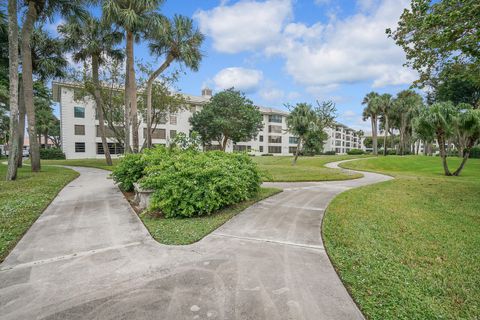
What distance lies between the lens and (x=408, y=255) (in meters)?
3.63

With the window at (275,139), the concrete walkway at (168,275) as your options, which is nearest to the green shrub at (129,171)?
the concrete walkway at (168,275)

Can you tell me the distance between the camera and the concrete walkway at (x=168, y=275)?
2.36m

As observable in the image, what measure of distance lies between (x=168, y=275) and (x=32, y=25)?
17.0 meters

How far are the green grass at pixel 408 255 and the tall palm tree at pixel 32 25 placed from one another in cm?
1638

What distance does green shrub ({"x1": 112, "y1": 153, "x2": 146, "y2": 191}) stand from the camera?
27.5 ft

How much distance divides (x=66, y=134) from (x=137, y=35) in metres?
26.2

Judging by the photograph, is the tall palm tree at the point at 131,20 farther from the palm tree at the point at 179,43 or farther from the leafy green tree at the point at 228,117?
the leafy green tree at the point at 228,117

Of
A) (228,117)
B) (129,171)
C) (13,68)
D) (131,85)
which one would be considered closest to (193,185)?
(129,171)

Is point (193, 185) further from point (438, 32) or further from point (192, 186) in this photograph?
point (438, 32)

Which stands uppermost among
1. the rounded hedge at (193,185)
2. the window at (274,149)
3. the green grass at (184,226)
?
the window at (274,149)

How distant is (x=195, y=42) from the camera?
55.9 feet

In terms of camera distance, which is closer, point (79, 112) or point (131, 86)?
point (131, 86)

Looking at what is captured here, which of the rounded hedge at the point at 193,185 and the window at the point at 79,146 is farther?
the window at the point at 79,146

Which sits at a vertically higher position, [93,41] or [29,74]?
[93,41]
